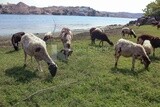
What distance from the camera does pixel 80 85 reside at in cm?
1664

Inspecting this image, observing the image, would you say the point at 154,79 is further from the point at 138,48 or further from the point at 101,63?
the point at 101,63

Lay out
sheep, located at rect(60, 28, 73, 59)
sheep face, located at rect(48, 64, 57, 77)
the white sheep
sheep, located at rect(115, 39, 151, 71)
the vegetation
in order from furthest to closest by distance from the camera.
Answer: the vegetation → the white sheep → sheep, located at rect(60, 28, 73, 59) → sheep, located at rect(115, 39, 151, 71) → sheep face, located at rect(48, 64, 57, 77)

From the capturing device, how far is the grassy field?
1480 centimetres

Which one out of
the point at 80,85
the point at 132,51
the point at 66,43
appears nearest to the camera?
the point at 80,85

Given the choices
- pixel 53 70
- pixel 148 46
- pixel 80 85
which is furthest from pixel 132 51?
pixel 53 70

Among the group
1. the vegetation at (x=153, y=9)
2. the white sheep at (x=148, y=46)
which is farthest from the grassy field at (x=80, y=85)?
the vegetation at (x=153, y=9)

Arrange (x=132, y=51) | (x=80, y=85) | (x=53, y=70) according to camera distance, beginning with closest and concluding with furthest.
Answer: (x=80, y=85) → (x=53, y=70) → (x=132, y=51)

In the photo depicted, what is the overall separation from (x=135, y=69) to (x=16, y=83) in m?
7.80

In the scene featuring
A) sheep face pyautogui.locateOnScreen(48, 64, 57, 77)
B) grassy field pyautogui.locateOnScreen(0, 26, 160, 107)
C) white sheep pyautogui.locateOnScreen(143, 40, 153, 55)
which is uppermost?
white sheep pyautogui.locateOnScreen(143, 40, 153, 55)

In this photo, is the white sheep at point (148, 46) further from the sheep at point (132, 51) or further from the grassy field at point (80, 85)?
the sheep at point (132, 51)

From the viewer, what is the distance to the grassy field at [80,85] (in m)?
14.8

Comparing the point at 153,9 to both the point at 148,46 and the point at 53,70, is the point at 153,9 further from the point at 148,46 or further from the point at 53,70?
the point at 53,70

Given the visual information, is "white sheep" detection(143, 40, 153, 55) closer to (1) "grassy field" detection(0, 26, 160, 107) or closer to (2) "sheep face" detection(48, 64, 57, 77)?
(1) "grassy field" detection(0, 26, 160, 107)

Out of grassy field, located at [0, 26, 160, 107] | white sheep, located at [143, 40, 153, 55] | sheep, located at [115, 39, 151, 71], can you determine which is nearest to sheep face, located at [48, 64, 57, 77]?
grassy field, located at [0, 26, 160, 107]
